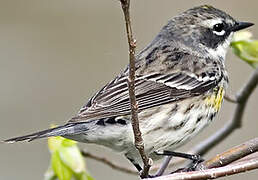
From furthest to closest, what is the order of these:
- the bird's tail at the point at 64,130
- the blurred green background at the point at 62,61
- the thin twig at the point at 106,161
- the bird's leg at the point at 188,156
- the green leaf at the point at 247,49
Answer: the blurred green background at the point at 62,61 < the green leaf at the point at 247,49 < the thin twig at the point at 106,161 < the bird's leg at the point at 188,156 < the bird's tail at the point at 64,130

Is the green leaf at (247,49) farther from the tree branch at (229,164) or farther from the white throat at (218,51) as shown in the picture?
the tree branch at (229,164)

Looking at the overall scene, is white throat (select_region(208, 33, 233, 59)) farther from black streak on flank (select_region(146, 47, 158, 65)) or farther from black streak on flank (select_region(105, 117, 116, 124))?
black streak on flank (select_region(105, 117, 116, 124))

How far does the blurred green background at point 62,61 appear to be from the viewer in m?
9.52

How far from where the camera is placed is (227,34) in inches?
253

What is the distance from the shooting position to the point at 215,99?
19.7ft

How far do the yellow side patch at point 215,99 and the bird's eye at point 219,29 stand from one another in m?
0.60

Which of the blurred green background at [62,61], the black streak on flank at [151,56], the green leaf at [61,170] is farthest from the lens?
the blurred green background at [62,61]

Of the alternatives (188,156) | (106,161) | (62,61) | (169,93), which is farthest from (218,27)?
(62,61)

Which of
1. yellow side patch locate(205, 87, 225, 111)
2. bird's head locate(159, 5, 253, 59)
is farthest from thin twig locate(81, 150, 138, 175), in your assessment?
bird's head locate(159, 5, 253, 59)

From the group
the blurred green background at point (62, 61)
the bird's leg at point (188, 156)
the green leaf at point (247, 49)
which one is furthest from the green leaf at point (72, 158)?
the blurred green background at point (62, 61)

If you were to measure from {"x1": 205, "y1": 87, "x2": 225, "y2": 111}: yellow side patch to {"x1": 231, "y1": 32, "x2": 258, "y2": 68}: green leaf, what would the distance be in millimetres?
359

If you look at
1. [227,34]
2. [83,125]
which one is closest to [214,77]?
[227,34]

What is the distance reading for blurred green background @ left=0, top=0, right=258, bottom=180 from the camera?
9523mm

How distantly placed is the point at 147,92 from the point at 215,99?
569 millimetres
